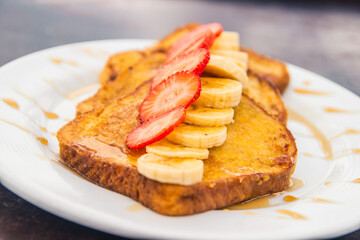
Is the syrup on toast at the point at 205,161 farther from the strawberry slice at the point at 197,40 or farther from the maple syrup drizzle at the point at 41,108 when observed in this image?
the strawberry slice at the point at 197,40

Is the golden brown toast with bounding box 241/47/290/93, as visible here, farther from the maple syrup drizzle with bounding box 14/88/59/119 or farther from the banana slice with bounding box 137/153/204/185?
the banana slice with bounding box 137/153/204/185

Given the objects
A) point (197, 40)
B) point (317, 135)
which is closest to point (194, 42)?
point (197, 40)

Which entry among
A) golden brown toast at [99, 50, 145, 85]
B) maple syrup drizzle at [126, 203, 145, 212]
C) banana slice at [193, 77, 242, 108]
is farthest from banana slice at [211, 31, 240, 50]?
maple syrup drizzle at [126, 203, 145, 212]

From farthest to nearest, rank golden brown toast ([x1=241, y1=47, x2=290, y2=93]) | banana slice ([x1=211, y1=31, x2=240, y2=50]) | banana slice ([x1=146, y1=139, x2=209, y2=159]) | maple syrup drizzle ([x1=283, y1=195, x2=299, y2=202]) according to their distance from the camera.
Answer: golden brown toast ([x1=241, y1=47, x2=290, y2=93]) → banana slice ([x1=211, y1=31, x2=240, y2=50]) → maple syrup drizzle ([x1=283, y1=195, x2=299, y2=202]) → banana slice ([x1=146, y1=139, x2=209, y2=159])

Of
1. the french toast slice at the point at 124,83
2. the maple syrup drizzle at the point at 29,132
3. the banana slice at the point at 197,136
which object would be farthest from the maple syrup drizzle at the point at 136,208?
the french toast slice at the point at 124,83

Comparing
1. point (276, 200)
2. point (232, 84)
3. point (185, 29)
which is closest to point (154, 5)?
point (185, 29)

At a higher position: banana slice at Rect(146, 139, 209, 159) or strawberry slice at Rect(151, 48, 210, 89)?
strawberry slice at Rect(151, 48, 210, 89)

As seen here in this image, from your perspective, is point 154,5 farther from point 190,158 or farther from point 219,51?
point 190,158

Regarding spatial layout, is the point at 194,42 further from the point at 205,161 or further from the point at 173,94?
the point at 205,161
